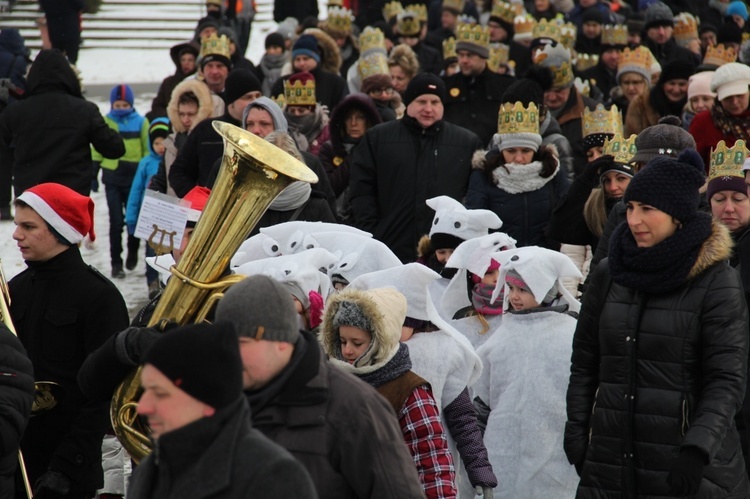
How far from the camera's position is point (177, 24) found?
25000mm

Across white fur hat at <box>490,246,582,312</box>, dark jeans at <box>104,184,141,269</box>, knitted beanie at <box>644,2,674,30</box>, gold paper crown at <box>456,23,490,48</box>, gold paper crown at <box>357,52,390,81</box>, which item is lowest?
dark jeans at <box>104,184,141,269</box>

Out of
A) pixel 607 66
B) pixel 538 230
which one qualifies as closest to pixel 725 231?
pixel 538 230

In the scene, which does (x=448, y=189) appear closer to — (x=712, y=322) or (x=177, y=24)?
(x=712, y=322)

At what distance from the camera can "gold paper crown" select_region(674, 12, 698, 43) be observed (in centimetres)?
1664

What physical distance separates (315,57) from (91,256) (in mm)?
2848

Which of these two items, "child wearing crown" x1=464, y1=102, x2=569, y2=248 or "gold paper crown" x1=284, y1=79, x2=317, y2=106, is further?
"gold paper crown" x1=284, y1=79, x2=317, y2=106

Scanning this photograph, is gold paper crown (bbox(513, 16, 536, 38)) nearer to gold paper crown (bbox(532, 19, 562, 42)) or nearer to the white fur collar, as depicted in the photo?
gold paper crown (bbox(532, 19, 562, 42))

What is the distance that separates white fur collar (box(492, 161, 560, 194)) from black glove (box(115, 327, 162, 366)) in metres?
4.06

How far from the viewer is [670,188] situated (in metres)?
5.06

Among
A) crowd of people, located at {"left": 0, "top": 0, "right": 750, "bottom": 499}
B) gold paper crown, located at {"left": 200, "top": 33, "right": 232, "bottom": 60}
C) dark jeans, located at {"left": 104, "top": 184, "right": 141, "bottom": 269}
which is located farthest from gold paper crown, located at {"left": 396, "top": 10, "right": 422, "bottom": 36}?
crowd of people, located at {"left": 0, "top": 0, "right": 750, "bottom": 499}

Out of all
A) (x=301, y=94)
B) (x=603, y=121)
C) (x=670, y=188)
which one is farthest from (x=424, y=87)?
(x=670, y=188)

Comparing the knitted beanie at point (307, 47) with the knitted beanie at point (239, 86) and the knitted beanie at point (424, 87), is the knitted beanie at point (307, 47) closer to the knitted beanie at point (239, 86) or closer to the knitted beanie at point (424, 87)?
the knitted beanie at point (239, 86)

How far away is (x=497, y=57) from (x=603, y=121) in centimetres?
458

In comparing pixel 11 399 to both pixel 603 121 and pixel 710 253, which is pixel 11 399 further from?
pixel 603 121
